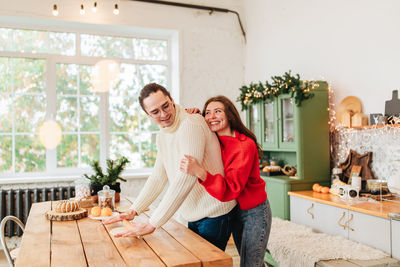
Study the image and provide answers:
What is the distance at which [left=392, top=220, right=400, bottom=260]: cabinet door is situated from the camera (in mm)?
2576

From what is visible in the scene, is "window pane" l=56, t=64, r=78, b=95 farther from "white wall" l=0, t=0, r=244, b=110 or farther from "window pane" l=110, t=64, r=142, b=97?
"white wall" l=0, t=0, r=244, b=110

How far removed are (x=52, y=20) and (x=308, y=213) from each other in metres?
4.01

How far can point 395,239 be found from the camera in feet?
8.53

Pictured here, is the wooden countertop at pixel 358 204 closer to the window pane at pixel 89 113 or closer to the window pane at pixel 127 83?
the window pane at pixel 127 83

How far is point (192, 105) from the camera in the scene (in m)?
5.36

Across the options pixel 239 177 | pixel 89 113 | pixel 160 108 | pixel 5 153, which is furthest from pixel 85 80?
pixel 239 177

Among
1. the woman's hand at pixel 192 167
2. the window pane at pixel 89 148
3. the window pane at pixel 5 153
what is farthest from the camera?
the window pane at pixel 89 148

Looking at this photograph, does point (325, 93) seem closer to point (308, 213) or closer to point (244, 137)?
point (308, 213)

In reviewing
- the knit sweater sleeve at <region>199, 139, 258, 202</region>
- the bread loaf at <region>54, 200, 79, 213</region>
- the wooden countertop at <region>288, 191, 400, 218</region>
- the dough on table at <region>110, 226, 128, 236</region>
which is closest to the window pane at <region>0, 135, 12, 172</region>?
the bread loaf at <region>54, 200, 79, 213</region>

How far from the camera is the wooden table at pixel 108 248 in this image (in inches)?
58.5

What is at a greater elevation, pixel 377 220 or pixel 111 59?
pixel 111 59

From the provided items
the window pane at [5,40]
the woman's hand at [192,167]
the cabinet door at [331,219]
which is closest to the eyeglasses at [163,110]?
the woman's hand at [192,167]

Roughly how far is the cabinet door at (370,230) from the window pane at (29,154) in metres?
3.96

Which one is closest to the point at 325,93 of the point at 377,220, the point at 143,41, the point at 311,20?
the point at 311,20
